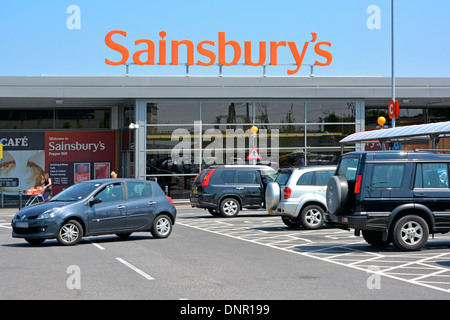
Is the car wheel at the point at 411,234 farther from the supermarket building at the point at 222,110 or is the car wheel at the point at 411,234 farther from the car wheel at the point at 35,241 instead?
the supermarket building at the point at 222,110

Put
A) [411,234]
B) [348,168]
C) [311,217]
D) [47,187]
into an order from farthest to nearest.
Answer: [47,187] → [311,217] → [348,168] → [411,234]

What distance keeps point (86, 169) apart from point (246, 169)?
1614 centimetres

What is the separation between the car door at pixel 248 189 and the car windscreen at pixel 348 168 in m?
10.2

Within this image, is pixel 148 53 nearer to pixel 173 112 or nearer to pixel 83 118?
pixel 173 112

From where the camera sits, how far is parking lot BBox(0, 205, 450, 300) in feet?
29.9

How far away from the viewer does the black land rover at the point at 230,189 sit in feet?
81.1

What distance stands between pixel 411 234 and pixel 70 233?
724 cm

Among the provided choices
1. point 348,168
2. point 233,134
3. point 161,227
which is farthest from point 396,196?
point 233,134

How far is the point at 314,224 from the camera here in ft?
62.2

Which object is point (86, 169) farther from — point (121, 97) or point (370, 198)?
point (370, 198)

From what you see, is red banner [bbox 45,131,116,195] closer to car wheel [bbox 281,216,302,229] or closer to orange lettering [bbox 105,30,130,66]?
orange lettering [bbox 105,30,130,66]

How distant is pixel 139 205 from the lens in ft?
53.5

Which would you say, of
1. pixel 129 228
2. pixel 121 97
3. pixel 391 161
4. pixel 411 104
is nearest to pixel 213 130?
pixel 121 97
